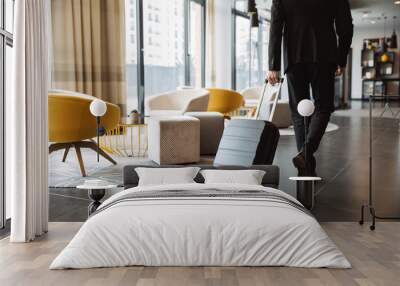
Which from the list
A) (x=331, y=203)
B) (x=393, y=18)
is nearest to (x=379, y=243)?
(x=331, y=203)

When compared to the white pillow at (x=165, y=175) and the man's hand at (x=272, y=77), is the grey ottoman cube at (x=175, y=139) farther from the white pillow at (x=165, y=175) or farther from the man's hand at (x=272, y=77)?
the white pillow at (x=165, y=175)

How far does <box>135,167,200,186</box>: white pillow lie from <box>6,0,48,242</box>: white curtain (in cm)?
61

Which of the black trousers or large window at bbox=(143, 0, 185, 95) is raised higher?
large window at bbox=(143, 0, 185, 95)

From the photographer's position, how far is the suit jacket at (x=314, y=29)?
409cm

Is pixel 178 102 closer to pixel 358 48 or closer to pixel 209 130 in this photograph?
pixel 209 130

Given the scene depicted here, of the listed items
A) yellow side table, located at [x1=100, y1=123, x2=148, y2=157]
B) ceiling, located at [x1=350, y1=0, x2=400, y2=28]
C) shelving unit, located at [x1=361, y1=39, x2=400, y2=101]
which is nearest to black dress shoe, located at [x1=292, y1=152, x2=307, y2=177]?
yellow side table, located at [x1=100, y1=123, x2=148, y2=157]

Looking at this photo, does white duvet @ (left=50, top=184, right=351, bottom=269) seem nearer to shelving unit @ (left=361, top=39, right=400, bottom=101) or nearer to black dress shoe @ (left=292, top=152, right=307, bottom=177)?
black dress shoe @ (left=292, top=152, right=307, bottom=177)

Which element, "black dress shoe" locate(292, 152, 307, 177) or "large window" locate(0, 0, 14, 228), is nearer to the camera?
"large window" locate(0, 0, 14, 228)

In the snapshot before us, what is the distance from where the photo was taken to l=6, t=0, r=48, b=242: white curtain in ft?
9.23

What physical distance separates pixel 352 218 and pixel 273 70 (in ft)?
4.29

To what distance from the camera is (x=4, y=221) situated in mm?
3225

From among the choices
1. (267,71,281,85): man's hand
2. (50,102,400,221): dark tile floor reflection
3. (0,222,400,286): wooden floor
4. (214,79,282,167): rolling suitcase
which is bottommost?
(0,222,400,286): wooden floor

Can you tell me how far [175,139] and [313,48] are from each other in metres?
1.62

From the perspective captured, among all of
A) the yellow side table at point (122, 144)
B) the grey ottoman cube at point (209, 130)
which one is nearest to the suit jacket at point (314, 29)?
the grey ottoman cube at point (209, 130)
